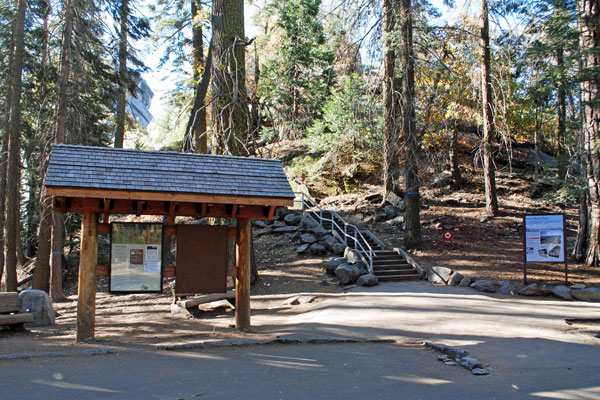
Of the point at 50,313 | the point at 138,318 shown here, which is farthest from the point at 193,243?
the point at 50,313

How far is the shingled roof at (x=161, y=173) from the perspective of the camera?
7.74m

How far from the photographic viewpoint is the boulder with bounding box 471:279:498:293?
44.9ft

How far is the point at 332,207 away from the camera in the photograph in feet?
79.7

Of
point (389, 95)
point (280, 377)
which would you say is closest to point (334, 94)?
point (389, 95)

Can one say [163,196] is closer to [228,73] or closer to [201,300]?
[201,300]

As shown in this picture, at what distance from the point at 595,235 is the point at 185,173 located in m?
13.8

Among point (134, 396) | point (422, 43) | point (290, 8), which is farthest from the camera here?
point (290, 8)

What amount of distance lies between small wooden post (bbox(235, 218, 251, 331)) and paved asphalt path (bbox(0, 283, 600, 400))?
0.58m

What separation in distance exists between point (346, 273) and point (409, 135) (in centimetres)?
639

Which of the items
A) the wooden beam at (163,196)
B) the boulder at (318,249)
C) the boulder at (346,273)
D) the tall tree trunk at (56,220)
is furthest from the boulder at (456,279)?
the tall tree trunk at (56,220)

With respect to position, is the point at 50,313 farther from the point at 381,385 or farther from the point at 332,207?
the point at 332,207

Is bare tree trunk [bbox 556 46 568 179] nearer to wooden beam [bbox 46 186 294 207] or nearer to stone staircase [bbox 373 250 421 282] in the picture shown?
stone staircase [bbox 373 250 421 282]

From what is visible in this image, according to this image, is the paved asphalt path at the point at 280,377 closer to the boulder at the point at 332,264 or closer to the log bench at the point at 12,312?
the log bench at the point at 12,312

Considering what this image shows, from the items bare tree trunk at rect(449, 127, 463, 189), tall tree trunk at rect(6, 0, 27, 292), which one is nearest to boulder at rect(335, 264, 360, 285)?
tall tree trunk at rect(6, 0, 27, 292)
